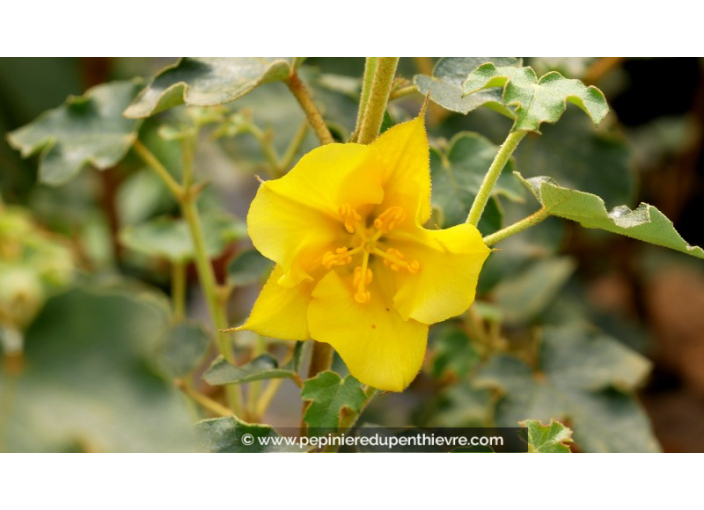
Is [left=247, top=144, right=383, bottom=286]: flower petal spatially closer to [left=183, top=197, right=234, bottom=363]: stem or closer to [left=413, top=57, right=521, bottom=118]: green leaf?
[left=413, top=57, right=521, bottom=118]: green leaf

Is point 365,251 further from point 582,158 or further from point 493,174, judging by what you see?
point 582,158

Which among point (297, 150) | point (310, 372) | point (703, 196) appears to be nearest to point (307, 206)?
point (310, 372)

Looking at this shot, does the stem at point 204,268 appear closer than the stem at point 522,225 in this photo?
No

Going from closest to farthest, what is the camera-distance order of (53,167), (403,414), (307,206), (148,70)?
(307,206), (53,167), (403,414), (148,70)

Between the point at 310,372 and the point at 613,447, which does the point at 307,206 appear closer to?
the point at 310,372

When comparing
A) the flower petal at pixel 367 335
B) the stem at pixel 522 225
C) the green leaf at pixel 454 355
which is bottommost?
the green leaf at pixel 454 355

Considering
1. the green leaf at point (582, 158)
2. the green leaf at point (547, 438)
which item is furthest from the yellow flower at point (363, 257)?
the green leaf at point (582, 158)

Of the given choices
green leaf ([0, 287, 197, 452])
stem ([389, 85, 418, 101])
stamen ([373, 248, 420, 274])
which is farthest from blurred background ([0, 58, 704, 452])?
stamen ([373, 248, 420, 274])

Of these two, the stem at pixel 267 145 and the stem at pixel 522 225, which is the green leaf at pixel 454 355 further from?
the stem at pixel 522 225

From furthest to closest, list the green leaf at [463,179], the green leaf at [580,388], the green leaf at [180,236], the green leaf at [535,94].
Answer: the green leaf at [180,236]
the green leaf at [580,388]
the green leaf at [463,179]
the green leaf at [535,94]
